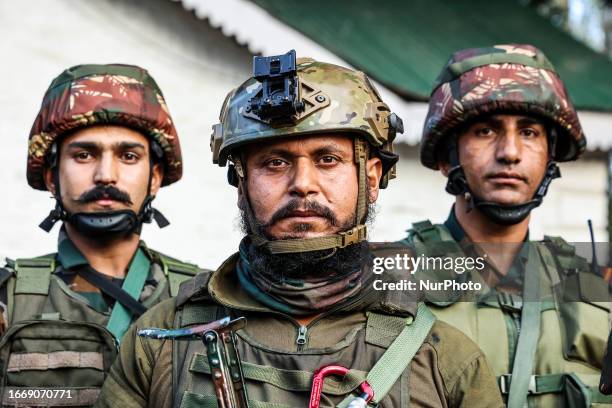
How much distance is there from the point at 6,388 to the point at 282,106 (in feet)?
6.19

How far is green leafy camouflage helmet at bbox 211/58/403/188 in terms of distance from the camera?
4.07 m

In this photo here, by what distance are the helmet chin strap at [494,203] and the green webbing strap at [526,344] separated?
34cm

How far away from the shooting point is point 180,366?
12.7 ft

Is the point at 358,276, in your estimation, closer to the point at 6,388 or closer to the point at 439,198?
the point at 6,388

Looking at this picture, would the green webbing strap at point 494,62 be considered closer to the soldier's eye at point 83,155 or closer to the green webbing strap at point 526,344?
the green webbing strap at point 526,344

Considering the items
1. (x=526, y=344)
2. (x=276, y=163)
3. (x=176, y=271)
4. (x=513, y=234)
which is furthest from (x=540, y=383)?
(x=176, y=271)

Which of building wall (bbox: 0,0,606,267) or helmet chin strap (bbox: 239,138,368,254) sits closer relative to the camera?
helmet chin strap (bbox: 239,138,368,254)

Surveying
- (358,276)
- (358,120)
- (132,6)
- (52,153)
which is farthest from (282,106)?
(132,6)

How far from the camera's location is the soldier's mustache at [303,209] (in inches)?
158

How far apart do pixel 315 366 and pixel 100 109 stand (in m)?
2.35

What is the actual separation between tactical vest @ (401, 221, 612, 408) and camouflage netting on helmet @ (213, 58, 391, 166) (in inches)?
41.8

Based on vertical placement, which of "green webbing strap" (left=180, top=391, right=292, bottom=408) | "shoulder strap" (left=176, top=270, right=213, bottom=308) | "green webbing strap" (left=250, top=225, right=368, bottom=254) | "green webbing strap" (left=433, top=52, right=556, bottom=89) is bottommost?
"green webbing strap" (left=180, top=391, right=292, bottom=408)

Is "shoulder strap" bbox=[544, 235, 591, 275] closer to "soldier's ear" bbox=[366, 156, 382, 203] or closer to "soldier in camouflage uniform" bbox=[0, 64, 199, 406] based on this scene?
"soldier's ear" bbox=[366, 156, 382, 203]

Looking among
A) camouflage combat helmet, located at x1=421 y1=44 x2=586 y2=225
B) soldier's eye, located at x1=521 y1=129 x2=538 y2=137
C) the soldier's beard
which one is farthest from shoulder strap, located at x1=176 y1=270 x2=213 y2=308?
soldier's eye, located at x1=521 y1=129 x2=538 y2=137
